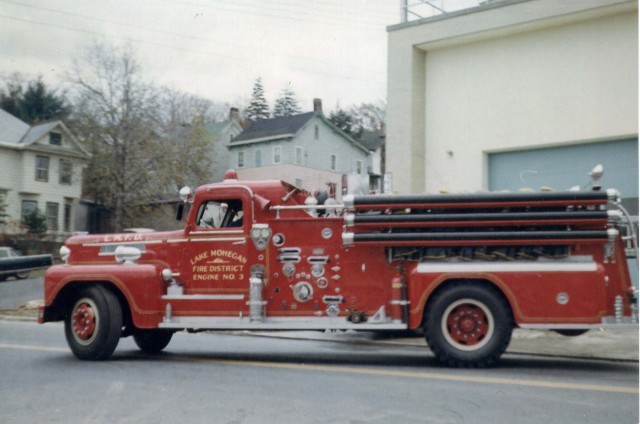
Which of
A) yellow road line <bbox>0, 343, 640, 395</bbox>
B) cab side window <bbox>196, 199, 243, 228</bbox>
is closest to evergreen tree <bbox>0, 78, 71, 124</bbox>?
cab side window <bbox>196, 199, 243, 228</bbox>

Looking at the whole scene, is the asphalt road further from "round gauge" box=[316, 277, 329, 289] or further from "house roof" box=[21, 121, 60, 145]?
"house roof" box=[21, 121, 60, 145]

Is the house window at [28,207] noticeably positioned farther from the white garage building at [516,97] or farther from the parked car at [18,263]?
the white garage building at [516,97]

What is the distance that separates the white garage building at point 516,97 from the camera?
1406 centimetres

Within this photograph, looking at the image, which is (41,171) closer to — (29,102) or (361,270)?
(29,102)

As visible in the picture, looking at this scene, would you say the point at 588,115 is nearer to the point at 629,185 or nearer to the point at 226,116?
the point at 629,185

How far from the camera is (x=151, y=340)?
454 inches

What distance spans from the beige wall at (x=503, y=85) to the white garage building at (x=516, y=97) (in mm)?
21

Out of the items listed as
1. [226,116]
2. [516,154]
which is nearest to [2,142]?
[226,116]

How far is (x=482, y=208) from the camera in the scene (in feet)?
30.6

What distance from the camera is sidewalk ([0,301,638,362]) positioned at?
37.1ft

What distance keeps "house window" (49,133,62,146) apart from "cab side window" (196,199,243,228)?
64.5 feet

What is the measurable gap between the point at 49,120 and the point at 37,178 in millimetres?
2563

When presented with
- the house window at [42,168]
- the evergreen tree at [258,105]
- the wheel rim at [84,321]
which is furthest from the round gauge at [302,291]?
the house window at [42,168]

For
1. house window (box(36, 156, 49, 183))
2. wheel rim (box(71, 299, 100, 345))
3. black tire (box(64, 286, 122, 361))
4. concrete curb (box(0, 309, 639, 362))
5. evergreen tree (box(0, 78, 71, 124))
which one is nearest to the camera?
black tire (box(64, 286, 122, 361))
